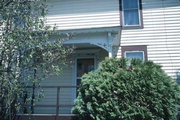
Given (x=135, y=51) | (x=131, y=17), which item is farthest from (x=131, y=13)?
(x=135, y=51)

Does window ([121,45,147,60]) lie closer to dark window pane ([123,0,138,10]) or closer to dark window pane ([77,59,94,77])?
dark window pane ([77,59,94,77])

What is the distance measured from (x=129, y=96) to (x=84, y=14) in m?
4.96

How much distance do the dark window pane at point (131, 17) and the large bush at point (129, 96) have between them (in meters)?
3.45

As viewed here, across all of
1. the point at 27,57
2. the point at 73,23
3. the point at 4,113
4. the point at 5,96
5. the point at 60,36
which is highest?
the point at 73,23

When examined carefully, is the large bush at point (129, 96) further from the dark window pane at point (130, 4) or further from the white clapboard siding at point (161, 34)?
the dark window pane at point (130, 4)

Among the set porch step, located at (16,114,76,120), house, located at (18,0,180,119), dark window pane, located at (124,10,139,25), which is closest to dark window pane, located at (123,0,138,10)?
house, located at (18,0,180,119)

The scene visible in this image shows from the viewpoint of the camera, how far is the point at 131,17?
310 inches

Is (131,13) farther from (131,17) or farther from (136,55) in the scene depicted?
(136,55)

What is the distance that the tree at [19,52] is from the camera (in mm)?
4711

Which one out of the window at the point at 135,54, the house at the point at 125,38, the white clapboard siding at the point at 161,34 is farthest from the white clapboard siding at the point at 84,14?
the window at the point at 135,54

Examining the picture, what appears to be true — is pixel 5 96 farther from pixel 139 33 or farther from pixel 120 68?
pixel 139 33

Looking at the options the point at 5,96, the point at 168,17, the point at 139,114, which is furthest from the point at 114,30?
the point at 5,96

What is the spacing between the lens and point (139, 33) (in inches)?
299

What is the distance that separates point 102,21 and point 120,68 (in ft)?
12.2
